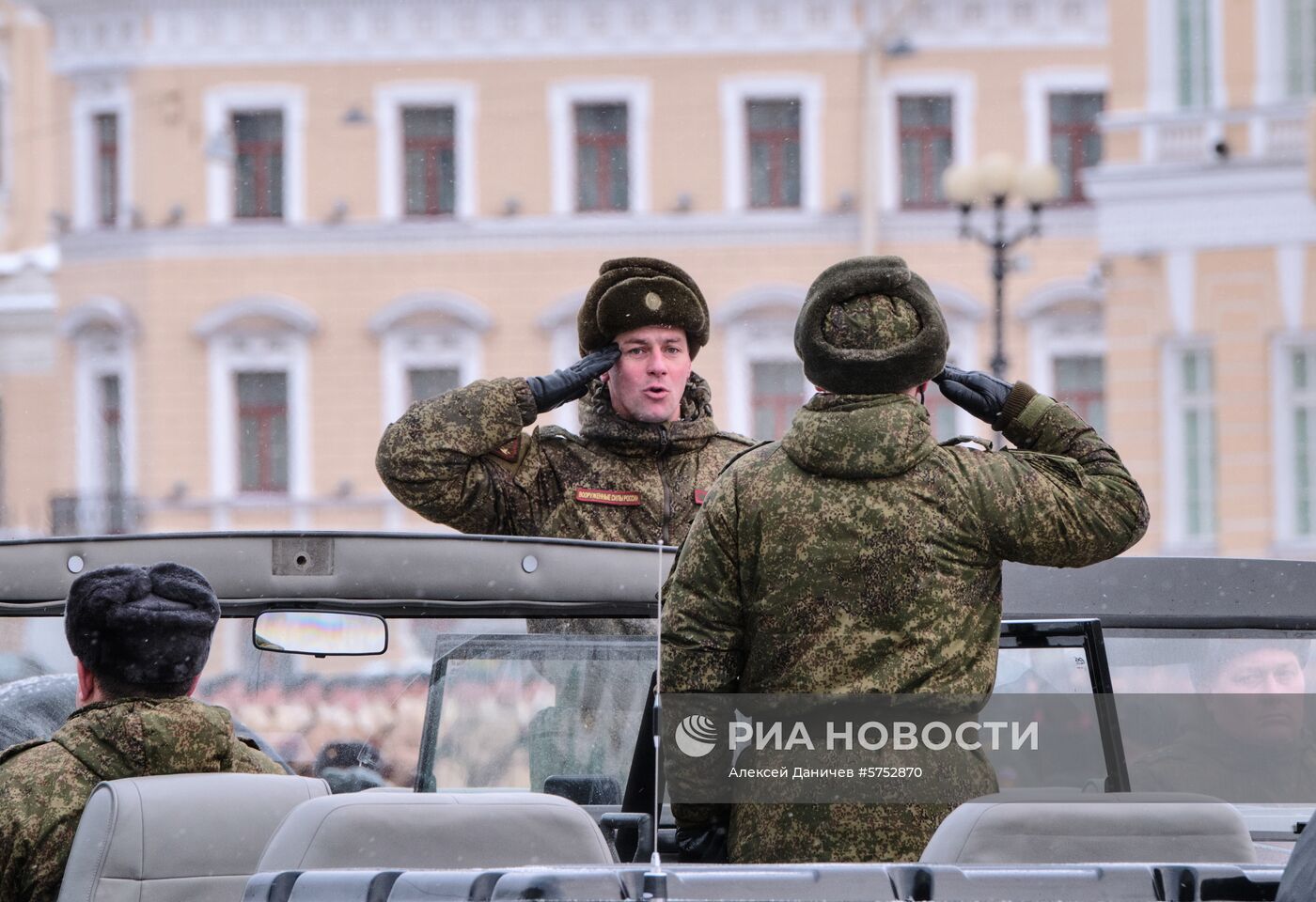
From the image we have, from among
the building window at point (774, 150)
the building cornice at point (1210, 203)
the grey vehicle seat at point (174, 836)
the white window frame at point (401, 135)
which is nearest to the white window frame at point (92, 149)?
the white window frame at point (401, 135)

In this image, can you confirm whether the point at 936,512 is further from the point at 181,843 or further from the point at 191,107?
the point at 191,107

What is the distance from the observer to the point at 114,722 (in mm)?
3922

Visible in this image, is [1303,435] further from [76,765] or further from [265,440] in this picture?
[76,765]

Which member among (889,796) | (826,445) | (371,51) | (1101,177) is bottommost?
(889,796)

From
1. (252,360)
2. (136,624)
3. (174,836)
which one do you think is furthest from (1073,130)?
(174,836)

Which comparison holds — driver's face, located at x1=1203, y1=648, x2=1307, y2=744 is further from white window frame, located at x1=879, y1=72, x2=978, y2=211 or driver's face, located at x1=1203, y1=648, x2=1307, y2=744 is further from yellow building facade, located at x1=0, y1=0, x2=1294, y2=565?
white window frame, located at x1=879, y1=72, x2=978, y2=211

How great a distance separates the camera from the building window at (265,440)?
37375 millimetres

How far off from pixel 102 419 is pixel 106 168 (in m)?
3.95

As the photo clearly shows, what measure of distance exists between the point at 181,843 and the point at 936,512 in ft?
4.43

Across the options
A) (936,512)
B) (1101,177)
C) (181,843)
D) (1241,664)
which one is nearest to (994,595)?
(936,512)

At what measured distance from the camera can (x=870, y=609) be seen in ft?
13.3

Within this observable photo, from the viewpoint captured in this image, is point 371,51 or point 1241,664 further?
point 371,51

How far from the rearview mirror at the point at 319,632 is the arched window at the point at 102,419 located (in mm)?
33112

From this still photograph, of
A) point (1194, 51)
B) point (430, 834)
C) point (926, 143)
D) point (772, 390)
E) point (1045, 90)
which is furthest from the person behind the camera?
point (772, 390)
